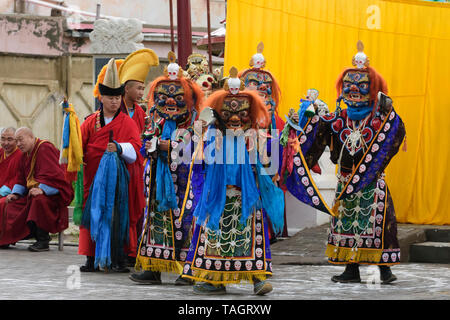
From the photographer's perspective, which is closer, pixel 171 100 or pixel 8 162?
pixel 171 100

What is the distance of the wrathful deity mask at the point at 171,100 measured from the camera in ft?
26.2

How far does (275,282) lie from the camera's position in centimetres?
805

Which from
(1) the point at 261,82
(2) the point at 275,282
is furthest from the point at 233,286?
(1) the point at 261,82

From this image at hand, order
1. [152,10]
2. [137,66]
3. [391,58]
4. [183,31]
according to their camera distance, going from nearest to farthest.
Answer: [137,66], [183,31], [391,58], [152,10]

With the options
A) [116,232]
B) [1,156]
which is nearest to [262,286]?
[116,232]

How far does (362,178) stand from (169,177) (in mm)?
1576

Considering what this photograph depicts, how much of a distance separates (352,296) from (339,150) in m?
1.55

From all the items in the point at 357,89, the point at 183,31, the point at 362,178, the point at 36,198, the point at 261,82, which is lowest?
the point at 36,198

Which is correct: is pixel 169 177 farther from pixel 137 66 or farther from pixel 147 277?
pixel 137 66

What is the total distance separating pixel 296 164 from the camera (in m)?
8.09

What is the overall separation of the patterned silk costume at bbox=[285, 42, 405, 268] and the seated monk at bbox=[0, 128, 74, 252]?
3.88 meters

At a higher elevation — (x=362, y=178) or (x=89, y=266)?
(x=362, y=178)

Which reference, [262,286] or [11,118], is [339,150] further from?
[11,118]

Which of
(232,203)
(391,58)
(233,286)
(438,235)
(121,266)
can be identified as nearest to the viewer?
(232,203)
